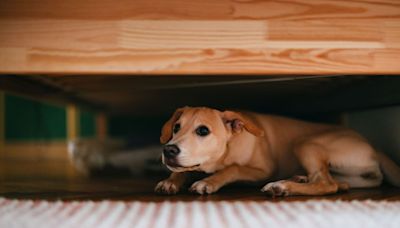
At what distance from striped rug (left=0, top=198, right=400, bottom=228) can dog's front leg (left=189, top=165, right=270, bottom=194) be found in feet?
0.94

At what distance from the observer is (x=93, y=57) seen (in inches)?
43.3

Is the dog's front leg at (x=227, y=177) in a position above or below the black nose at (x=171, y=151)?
below

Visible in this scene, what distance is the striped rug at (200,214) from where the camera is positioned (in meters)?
0.87

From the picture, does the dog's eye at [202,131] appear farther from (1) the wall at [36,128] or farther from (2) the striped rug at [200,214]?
(1) the wall at [36,128]

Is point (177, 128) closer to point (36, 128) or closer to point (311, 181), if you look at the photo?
point (311, 181)

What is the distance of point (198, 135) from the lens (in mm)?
1457

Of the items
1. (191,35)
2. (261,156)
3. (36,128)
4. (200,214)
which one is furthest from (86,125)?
(200,214)

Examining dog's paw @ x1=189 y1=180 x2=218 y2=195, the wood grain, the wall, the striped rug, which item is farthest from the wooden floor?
the wall

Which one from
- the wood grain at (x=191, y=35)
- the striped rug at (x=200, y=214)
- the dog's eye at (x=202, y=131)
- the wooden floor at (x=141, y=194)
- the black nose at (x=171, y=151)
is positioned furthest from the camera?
the dog's eye at (x=202, y=131)

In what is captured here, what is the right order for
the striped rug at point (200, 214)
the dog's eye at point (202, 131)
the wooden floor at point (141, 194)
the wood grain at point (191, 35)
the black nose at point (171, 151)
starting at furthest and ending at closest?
1. the dog's eye at point (202, 131)
2. the black nose at point (171, 151)
3. the wooden floor at point (141, 194)
4. the wood grain at point (191, 35)
5. the striped rug at point (200, 214)

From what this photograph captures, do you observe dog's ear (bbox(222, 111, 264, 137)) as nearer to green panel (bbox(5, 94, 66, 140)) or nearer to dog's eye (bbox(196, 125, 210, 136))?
dog's eye (bbox(196, 125, 210, 136))

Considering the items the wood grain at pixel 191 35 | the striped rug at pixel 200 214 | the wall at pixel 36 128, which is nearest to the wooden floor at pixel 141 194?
the striped rug at pixel 200 214

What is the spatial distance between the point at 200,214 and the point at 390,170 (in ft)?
2.75

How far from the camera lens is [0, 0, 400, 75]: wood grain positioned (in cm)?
109
